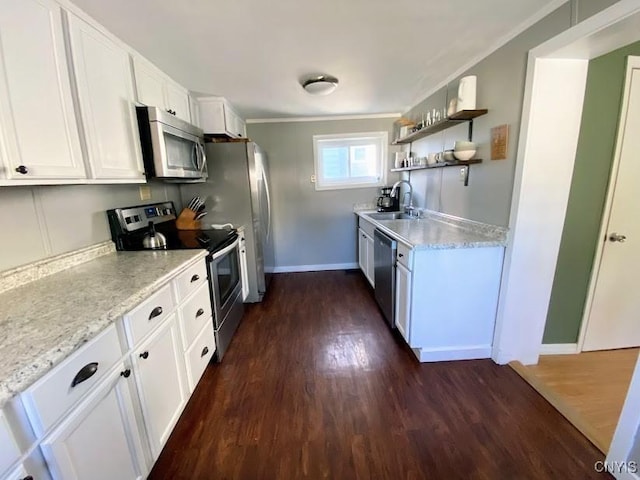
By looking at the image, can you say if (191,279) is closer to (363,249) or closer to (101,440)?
(101,440)

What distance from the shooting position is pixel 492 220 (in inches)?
77.9

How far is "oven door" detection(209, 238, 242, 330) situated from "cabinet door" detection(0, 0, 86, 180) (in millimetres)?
967

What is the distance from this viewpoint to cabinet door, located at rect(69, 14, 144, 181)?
139cm

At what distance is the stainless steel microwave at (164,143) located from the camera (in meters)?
1.84

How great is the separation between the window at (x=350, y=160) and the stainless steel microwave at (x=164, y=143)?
1.99m

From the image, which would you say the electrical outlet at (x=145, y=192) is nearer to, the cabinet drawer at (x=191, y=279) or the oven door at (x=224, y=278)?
the oven door at (x=224, y=278)

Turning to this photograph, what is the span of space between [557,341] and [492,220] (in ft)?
3.47

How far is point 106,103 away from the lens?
5.08 ft

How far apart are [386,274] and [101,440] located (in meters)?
2.06

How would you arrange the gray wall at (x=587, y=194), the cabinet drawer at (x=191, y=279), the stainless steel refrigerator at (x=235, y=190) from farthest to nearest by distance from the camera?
the stainless steel refrigerator at (x=235, y=190), the gray wall at (x=587, y=194), the cabinet drawer at (x=191, y=279)

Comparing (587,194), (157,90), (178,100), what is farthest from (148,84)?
(587,194)

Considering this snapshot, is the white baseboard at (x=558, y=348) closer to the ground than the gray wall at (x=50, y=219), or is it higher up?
closer to the ground

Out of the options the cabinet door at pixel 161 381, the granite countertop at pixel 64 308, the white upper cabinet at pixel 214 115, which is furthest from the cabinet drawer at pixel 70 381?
the white upper cabinet at pixel 214 115

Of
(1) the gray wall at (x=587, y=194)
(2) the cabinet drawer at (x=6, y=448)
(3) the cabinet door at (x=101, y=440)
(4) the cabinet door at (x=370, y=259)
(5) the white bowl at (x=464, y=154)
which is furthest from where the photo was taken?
(4) the cabinet door at (x=370, y=259)
